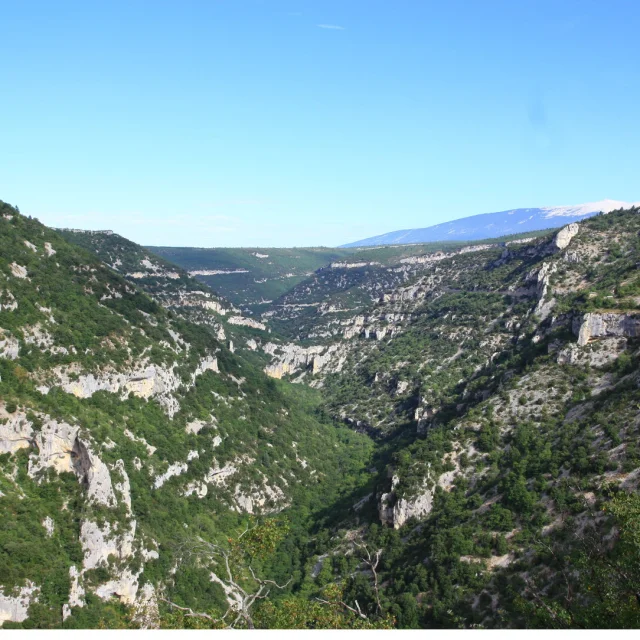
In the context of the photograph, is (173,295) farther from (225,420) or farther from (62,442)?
(62,442)

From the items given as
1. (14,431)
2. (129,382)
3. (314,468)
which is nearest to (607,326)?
(314,468)

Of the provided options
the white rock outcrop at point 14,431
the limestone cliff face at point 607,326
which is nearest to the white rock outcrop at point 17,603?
the white rock outcrop at point 14,431

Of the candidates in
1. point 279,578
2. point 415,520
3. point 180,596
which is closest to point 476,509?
point 415,520

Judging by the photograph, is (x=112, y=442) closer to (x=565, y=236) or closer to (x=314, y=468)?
(x=314, y=468)

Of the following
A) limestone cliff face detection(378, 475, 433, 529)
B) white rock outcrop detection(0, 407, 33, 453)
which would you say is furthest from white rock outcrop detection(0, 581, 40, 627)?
limestone cliff face detection(378, 475, 433, 529)

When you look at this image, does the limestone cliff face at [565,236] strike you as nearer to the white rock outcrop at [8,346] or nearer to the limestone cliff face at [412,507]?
the limestone cliff face at [412,507]
